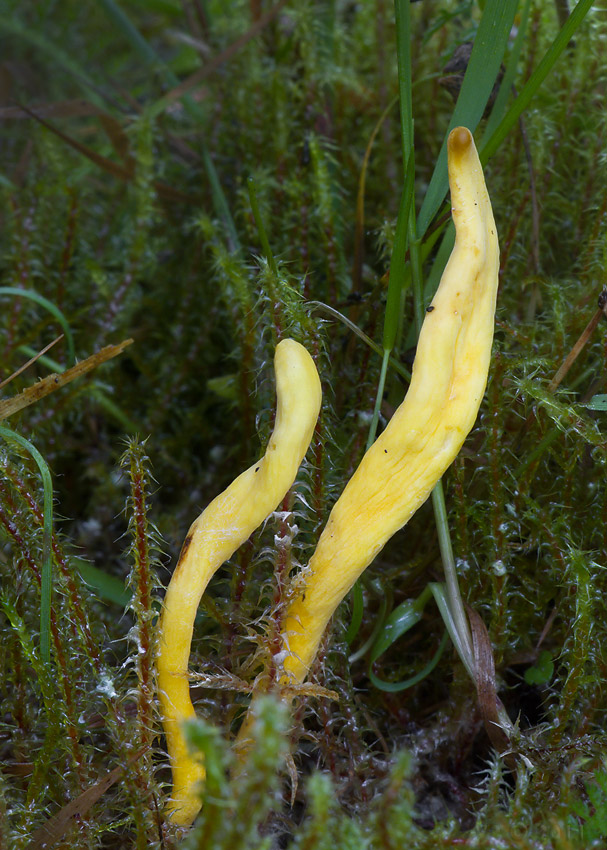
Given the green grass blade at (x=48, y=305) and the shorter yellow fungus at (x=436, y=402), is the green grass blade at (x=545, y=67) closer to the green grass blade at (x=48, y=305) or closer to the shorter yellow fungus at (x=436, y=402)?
the shorter yellow fungus at (x=436, y=402)

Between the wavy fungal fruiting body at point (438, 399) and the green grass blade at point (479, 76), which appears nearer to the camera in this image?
the wavy fungal fruiting body at point (438, 399)

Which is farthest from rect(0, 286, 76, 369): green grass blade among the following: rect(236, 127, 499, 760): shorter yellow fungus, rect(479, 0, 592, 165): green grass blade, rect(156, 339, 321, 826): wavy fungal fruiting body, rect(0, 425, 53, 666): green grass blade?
rect(479, 0, 592, 165): green grass blade

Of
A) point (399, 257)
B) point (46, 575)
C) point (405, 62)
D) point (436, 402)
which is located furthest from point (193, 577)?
point (405, 62)

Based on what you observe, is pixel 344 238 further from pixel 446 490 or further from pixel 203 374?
pixel 446 490

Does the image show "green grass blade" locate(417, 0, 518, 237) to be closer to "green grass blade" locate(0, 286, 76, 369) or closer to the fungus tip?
the fungus tip

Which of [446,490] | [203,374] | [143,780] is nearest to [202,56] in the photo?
[203,374]

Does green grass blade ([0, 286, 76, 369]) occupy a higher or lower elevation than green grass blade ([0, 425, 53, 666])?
higher

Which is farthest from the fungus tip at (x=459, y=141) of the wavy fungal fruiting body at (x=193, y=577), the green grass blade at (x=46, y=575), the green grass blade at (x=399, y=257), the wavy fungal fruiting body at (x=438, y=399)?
the green grass blade at (x=46, y=575)
